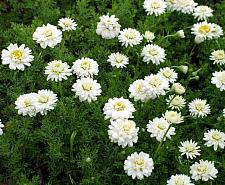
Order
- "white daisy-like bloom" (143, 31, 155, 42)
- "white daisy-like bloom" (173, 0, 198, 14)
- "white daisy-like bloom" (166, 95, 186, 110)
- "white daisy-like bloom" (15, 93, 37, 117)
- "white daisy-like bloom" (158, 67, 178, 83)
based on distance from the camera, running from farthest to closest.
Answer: "white daisy-like bloom" (173, 0, 198, 14), "white daisy-like bloom" (143, 31, 155, 42), "white daisy-like bloom" (158, 67, 178, 83), "white daisy-like bloom" (166, 95, 186, 110), "white daisy-like bloom" (15, 93, 37, 117)

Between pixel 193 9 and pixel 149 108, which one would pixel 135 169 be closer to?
pixel 149 108

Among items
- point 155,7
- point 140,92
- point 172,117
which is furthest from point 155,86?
point 155,7

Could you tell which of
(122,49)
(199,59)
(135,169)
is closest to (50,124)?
(135,169)

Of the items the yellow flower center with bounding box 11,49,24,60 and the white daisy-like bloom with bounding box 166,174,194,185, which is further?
the yellow flower center with bounding box 11,49,24,60

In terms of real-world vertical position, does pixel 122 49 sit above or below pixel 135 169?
above

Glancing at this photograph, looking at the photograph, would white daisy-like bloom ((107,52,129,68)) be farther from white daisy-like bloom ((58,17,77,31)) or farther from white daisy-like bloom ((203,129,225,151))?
white daisy-like bloom ((203,129,225,151))

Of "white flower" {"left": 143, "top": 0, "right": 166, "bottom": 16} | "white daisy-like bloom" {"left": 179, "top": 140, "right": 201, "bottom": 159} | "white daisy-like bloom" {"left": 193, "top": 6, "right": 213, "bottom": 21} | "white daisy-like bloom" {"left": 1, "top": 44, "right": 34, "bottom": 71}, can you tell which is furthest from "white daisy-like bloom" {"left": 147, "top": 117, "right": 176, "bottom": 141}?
"white daisy-like bloom" {"left": 193, "top": 6, "right": 213, "bottom": 21}
